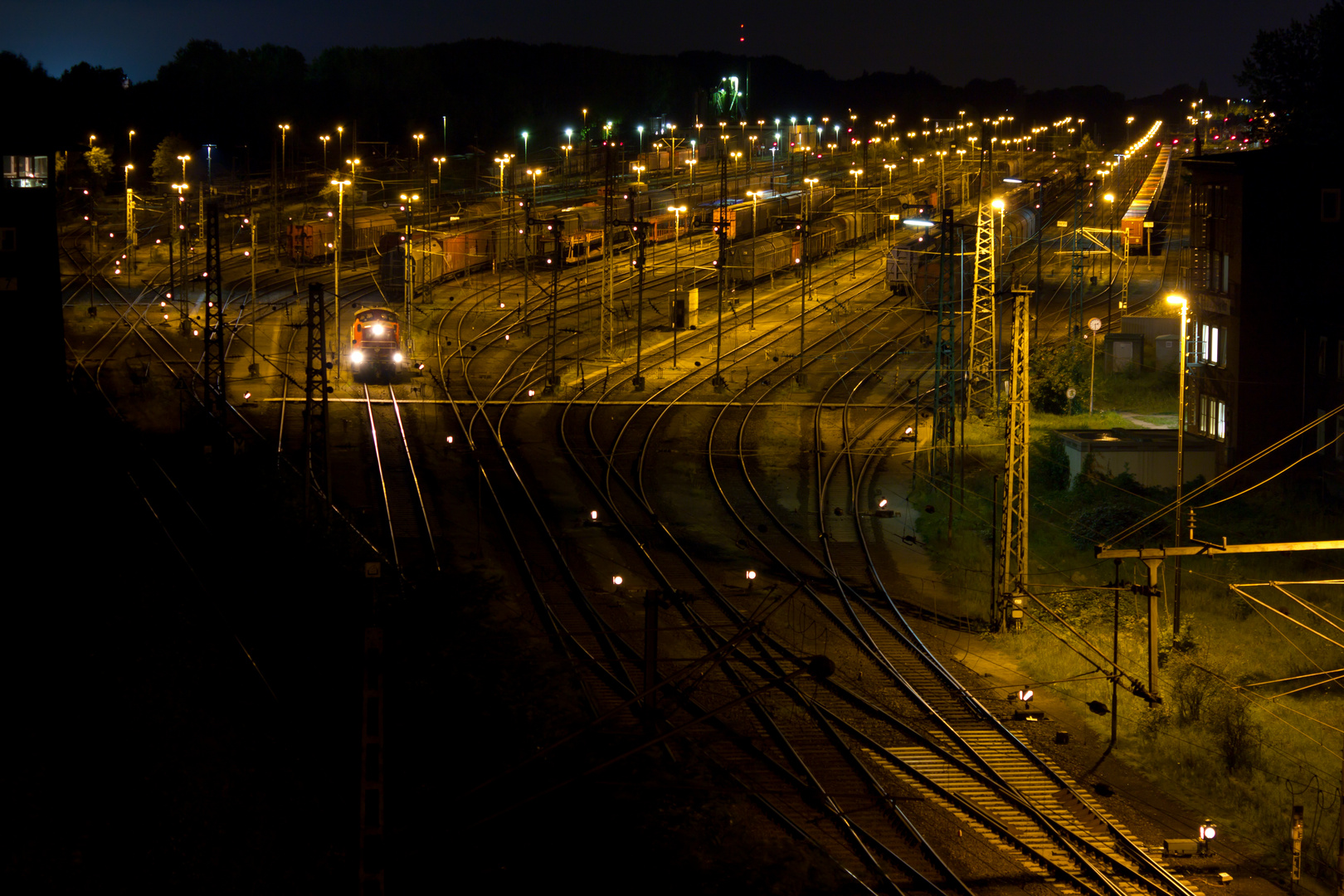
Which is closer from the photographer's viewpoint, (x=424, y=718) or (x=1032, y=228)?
(x=424, y=718)

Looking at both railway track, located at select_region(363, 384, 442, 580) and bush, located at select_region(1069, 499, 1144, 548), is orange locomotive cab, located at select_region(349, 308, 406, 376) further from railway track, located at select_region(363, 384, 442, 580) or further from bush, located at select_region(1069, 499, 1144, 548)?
bush, located at select_region(1069, 499, 1144, 548)

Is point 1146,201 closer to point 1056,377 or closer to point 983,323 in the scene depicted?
point 1056,377

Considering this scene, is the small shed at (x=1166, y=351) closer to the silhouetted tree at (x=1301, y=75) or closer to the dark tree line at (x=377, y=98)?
the silhouetted tree at (x=1301, y=75)

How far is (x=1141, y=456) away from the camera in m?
22.1

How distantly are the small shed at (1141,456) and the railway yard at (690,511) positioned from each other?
2.83m

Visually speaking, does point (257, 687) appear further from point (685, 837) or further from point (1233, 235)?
point (1233, 235)

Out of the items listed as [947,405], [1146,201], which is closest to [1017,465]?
[947,405]

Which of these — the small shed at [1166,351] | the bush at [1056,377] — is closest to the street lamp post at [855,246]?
the bush at [1056,377]

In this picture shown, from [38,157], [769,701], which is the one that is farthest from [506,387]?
[769,701]

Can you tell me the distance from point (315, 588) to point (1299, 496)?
15.4 m

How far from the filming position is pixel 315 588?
16.8 m

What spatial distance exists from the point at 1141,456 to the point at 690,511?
7671mm

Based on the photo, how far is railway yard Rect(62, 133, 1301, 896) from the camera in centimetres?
1147

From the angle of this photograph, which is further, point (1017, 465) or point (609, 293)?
point (609, 293)
